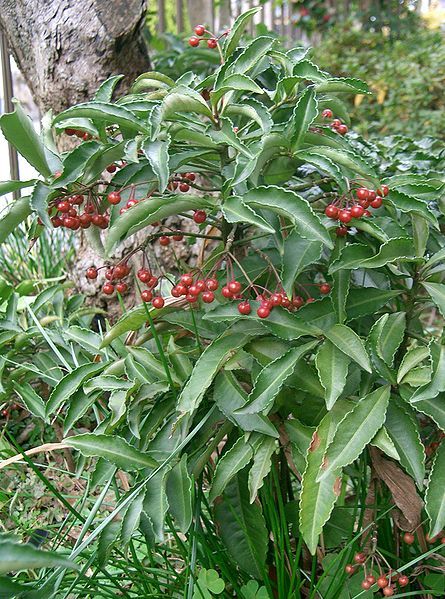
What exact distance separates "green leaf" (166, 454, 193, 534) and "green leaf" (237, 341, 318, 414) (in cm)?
20

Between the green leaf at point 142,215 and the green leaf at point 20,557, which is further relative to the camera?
the green leaf at point 142,215

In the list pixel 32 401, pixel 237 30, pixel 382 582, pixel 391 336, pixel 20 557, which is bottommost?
pixel 382 582

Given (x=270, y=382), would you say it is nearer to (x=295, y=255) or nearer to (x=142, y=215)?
(x=295, y=255)

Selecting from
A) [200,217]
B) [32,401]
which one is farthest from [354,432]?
[32,401]

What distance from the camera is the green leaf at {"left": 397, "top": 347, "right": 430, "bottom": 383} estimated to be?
51.2 inches

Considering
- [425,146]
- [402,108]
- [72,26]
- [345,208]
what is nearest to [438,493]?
[345,208]

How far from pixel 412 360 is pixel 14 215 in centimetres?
86

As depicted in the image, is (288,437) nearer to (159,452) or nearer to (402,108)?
(159,452)

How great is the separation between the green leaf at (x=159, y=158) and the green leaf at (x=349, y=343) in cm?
44

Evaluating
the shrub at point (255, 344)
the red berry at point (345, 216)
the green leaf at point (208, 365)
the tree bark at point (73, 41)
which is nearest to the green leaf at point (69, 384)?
the shrub at point (255, 344)

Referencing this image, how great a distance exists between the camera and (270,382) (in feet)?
4.08

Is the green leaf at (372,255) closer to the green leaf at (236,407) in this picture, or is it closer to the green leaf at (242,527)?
the green leaf at (236,407)

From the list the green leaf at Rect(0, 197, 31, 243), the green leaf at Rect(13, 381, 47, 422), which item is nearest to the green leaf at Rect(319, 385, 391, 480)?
the green leaf at Rect(0, 197, 31, 243)

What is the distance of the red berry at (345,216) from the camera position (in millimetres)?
1273
